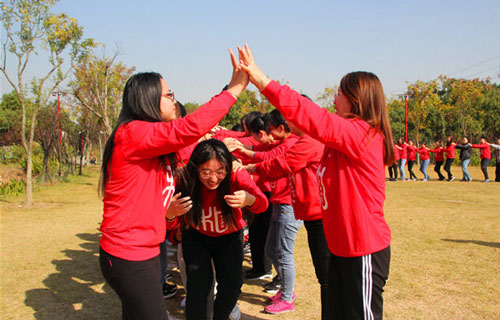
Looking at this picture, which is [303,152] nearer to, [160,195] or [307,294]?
[160,195]

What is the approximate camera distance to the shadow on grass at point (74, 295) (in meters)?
A: 4.23

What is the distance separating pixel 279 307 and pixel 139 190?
8.35 feet

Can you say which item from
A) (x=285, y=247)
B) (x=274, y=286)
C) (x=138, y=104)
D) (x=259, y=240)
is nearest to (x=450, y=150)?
(x=259, y=240)

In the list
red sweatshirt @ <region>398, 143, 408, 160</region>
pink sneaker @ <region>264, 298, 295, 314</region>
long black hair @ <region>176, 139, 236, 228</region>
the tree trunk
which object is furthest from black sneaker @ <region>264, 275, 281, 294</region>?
red sweatshirt @ <region>398, 143, 408, 160</region>

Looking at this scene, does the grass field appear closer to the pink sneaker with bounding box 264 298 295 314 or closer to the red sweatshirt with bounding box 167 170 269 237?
the pink sneaker with bounding box 264 298 295 314

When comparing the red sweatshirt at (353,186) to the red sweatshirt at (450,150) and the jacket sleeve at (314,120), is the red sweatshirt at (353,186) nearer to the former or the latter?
the jacket sleeve at (314,120)

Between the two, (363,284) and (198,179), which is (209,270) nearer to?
(198,179)

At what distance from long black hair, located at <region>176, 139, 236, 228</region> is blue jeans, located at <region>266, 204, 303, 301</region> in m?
1.16

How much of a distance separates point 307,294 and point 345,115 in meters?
2.98

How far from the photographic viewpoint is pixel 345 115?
2.35 m

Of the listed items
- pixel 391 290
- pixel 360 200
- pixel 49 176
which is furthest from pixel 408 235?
pixel 49 176

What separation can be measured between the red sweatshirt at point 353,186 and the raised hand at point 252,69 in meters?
0.05

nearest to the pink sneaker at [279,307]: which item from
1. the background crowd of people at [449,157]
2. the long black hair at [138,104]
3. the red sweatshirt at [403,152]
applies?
the long black hair at [138,104]

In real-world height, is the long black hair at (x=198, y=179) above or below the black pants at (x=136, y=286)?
above
